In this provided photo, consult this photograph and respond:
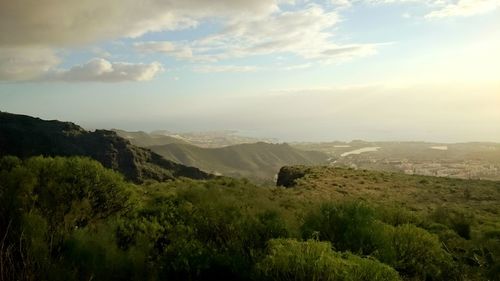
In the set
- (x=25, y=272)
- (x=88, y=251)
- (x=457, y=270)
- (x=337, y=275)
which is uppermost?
(x=25, y=272)

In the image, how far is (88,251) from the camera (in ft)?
58.1

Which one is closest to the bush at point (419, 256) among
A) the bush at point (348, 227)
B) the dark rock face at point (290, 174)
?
the bush at point (348, 227)

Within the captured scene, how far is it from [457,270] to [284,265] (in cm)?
1217

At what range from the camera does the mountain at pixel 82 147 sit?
82.6m

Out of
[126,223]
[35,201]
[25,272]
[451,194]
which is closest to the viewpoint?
[25,272]

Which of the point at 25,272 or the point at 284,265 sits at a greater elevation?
the point at 25,272

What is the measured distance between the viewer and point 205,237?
20422 mm

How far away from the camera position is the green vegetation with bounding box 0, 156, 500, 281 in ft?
43.6

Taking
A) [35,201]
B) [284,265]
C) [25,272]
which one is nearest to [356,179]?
[35,201]

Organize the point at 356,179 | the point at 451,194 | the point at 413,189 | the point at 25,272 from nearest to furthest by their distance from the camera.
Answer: the point at 25,272 → the point at 451,194 → the point at 413,189 → the point at 356,179

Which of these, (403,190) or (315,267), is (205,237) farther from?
(403,190)

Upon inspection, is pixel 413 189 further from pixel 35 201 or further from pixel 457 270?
pixel 35 201

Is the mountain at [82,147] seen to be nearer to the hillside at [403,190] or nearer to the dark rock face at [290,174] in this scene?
the dark rock face at [290,174]

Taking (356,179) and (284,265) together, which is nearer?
(284,265)
